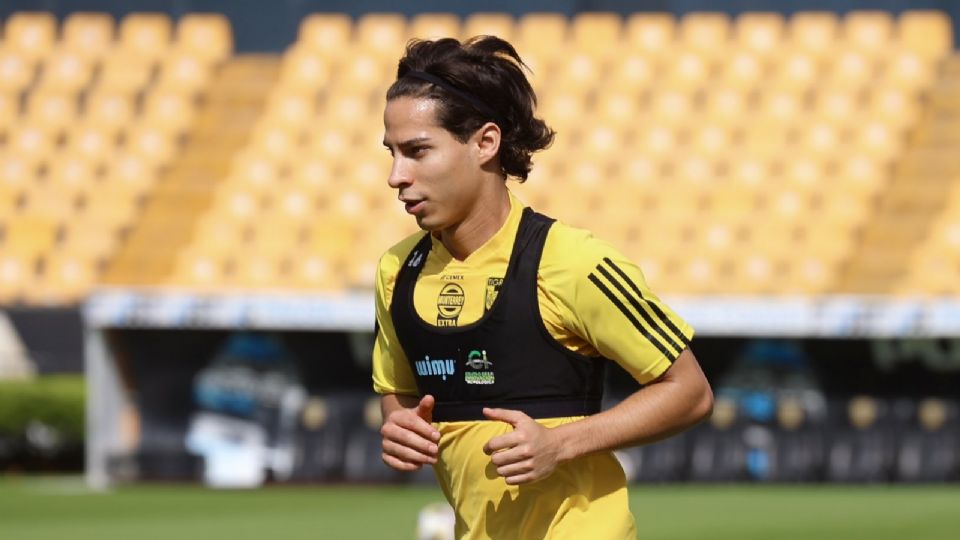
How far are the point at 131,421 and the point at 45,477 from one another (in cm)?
174

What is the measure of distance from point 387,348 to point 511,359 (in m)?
0.46

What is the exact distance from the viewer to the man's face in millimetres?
4176

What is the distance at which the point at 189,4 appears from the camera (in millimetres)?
25641

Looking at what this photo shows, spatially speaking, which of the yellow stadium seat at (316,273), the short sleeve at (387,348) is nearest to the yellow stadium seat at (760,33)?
the yellow stadium seat at (316,273)

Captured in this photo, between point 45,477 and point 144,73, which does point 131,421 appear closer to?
point 45,477

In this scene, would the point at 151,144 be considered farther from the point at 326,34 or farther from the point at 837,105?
the point at 837,105

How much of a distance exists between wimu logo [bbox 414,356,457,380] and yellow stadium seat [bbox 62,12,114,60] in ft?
70.4

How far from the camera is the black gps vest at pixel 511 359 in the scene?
4.17 meters

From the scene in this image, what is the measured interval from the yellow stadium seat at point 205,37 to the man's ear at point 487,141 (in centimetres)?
2099

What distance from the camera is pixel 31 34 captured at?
25.4m

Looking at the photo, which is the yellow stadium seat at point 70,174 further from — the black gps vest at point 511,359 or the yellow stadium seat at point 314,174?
the black gps vest at point 511,359

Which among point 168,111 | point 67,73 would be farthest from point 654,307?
point 67,73

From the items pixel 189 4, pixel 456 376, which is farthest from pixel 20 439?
pixel 456 376

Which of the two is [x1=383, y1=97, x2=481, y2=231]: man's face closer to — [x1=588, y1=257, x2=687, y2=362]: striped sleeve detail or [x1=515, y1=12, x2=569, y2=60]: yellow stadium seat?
[x1=588, y1=257, x2=687, y2=362]: striped sleeve detail
